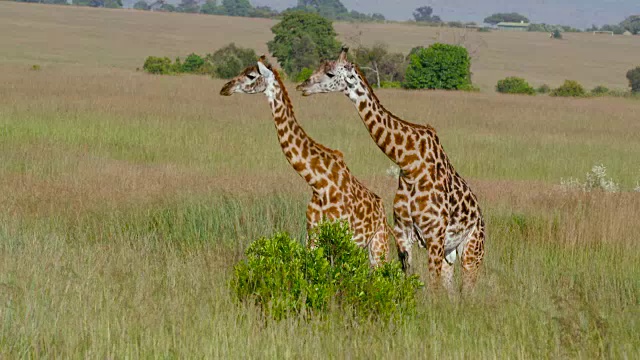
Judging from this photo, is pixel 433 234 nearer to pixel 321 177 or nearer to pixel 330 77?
pixel 321 177

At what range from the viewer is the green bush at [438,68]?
44531 mm

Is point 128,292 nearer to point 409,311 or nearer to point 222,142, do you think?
point 409,311

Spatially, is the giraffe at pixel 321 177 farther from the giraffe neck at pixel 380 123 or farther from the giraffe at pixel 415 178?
the giraffe neck at pixel 380 123

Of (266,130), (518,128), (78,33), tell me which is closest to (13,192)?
(266,130)

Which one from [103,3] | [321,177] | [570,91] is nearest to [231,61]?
[570,91]

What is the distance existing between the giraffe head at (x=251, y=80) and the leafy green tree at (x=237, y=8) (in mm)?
178374

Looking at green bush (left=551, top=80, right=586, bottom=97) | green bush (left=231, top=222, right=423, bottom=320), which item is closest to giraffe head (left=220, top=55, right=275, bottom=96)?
green bush (left=231, top=222, right=423, bottom=320)

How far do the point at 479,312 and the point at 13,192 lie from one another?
671cm

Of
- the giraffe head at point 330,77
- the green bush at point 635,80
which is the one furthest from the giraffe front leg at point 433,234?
the green bush at point 635,80

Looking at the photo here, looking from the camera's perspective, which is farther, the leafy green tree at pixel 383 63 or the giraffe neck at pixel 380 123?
the leafy green tree at pixel 383 63

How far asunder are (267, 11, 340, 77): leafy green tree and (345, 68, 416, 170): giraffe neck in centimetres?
4996

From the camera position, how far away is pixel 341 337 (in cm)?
620

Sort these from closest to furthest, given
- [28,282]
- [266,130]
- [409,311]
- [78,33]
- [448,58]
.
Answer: [409,311] → [28,282] → [266,130] → [448,58] → [78,33]

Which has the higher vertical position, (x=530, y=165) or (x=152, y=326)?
(x=152, y=326)
